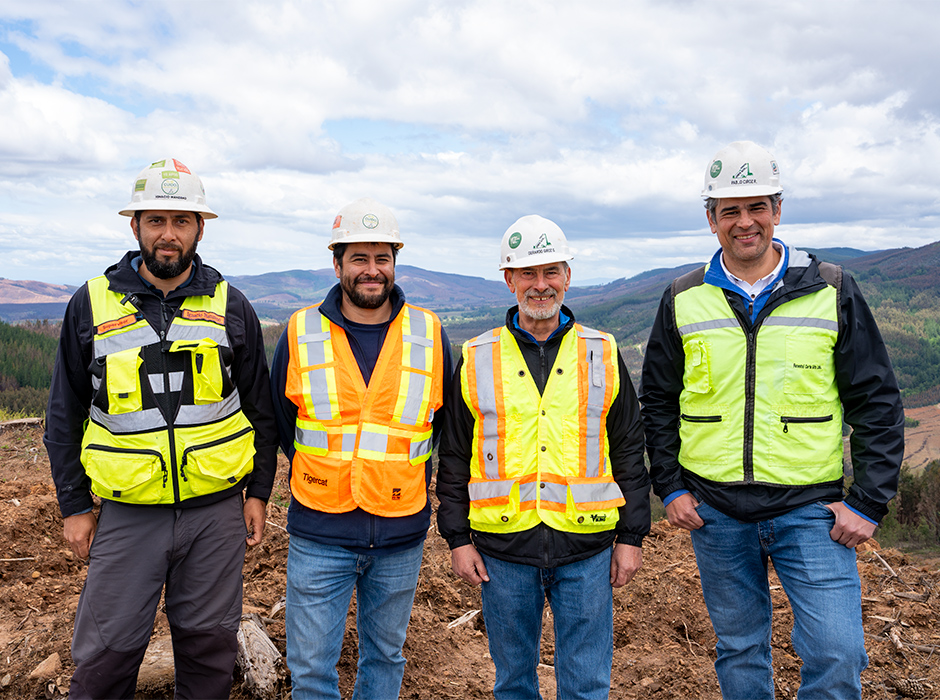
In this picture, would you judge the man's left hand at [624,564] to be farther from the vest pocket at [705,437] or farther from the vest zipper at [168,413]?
the vest zipper at [168,413]

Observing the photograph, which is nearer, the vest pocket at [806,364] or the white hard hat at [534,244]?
the vest pocket at [806,364]

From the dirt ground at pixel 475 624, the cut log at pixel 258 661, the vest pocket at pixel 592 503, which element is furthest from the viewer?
the dirt ground at pixel 475 624

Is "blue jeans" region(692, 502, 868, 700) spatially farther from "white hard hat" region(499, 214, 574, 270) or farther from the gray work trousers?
the gray work trousers

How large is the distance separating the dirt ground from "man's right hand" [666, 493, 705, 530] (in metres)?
1.93

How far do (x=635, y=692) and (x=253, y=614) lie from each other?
290cm

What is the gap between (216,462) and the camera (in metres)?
3.62

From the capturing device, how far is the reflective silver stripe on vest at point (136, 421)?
3.52 metres

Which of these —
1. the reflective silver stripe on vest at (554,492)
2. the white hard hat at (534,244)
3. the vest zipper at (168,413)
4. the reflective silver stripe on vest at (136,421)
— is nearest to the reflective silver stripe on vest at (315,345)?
the vest zipper at (168,413)

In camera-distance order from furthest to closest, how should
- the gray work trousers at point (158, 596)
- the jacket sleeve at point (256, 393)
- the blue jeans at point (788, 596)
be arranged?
1. the jacket sleeve at point (256, 393)
2. the gray work trousers at point (158, 596)
3. the blue jeans at point (788, 596)

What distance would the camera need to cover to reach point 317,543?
11.6ft

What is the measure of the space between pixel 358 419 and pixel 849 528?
262cm

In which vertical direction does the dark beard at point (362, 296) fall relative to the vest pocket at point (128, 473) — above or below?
above

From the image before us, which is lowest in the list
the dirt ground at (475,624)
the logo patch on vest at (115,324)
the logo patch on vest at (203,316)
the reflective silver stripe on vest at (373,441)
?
the dirt ground at (475,624)

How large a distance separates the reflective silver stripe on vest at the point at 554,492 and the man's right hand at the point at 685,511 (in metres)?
0.63
